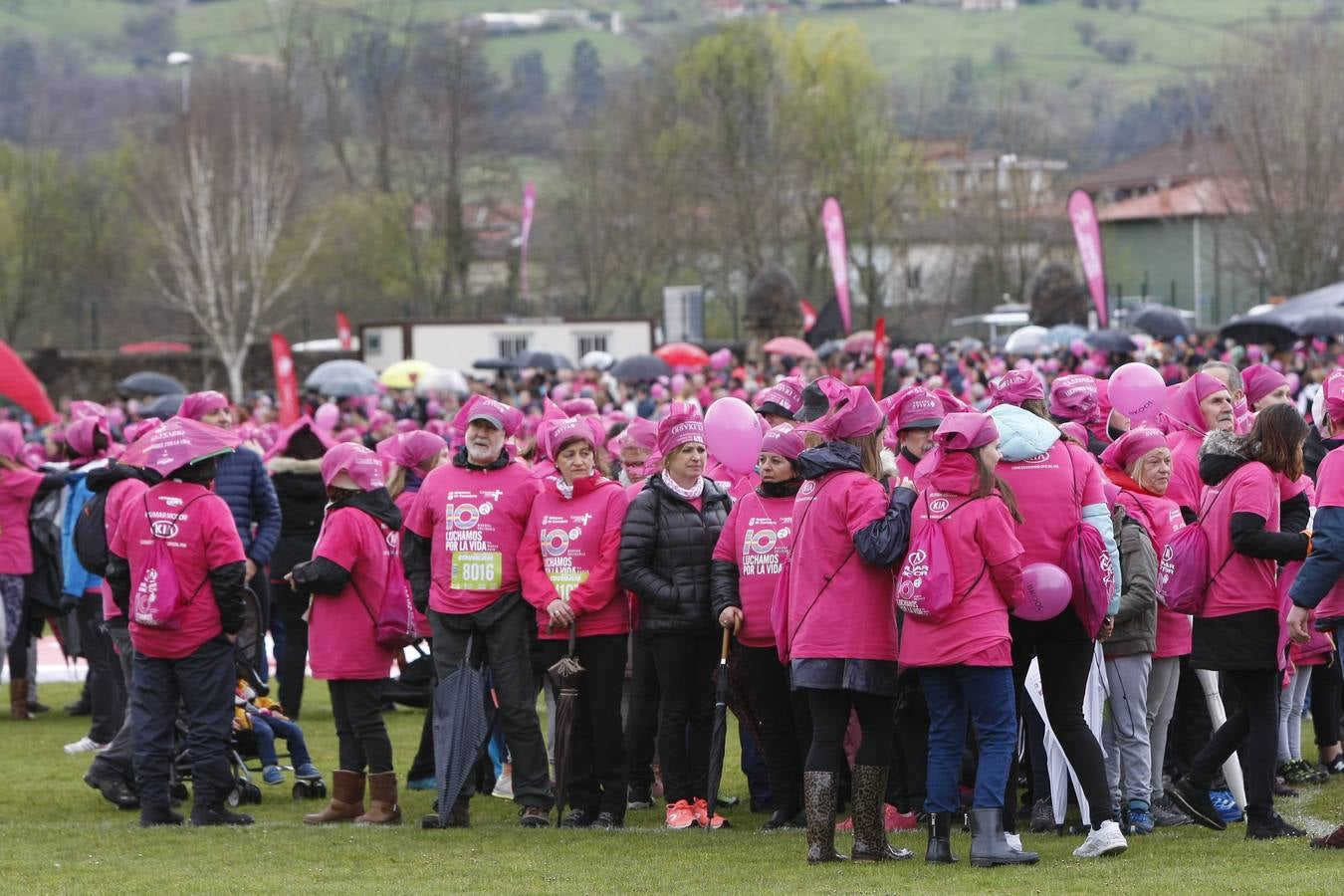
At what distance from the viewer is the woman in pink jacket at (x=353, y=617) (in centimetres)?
962

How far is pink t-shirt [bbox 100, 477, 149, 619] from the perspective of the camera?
10.0 m

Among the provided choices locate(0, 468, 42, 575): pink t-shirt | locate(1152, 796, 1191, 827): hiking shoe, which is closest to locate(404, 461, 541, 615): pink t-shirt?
locate(1152, 796, 1191, 827): hiking shoe

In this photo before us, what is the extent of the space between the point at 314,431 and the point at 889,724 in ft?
20.0

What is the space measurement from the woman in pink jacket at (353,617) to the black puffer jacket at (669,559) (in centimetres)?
132

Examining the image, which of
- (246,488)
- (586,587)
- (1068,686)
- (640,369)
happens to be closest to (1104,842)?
(1068,686)

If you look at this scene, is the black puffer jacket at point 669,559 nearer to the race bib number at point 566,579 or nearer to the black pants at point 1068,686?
the race bib number at point 566,579

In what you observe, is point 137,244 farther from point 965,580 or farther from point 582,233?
A: point 965,580

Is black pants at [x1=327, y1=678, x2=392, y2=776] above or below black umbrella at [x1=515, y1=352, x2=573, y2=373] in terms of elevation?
below

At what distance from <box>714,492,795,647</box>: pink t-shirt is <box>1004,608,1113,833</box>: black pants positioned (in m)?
1.23

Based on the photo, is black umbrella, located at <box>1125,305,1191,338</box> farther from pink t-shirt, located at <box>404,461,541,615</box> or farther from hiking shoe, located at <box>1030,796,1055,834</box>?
pink t-shirt, located at <box>404,461,541,615</box>

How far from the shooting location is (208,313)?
2285 inches

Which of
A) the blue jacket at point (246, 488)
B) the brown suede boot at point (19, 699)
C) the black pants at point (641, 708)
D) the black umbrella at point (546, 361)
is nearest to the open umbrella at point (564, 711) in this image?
the black pants at point (641, 708)

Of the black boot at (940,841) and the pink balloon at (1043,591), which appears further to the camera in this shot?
the black boot at (940,841)

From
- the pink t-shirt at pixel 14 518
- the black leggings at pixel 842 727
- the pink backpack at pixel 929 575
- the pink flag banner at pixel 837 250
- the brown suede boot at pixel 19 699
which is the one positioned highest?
the pink flag banner at pixel 837 250
